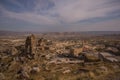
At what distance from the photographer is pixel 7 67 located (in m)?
21.6

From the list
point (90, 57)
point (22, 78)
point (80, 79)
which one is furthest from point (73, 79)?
point (90, 57)

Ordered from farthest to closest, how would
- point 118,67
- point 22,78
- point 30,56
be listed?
point 30,56 < point 118,67 < point 22,78

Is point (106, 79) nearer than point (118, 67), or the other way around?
point (106, 79)

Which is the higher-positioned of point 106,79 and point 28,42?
point 28,42

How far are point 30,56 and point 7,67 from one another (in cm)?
760

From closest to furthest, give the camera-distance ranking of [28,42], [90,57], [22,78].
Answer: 1. [22,78]
2. [90,57]
3. [28,42]

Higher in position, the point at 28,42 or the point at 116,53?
the point at 28,42

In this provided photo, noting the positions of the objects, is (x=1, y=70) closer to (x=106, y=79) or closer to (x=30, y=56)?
(x=30, y=56)

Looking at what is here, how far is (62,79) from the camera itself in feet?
49.2

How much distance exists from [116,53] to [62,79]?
2025 centimetres

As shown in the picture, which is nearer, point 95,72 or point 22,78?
point 22,78

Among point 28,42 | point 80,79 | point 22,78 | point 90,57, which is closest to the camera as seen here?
point 80,79

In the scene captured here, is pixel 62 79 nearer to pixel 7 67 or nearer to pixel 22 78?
pixel 22 78

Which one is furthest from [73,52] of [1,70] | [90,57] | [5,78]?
[5,78]
